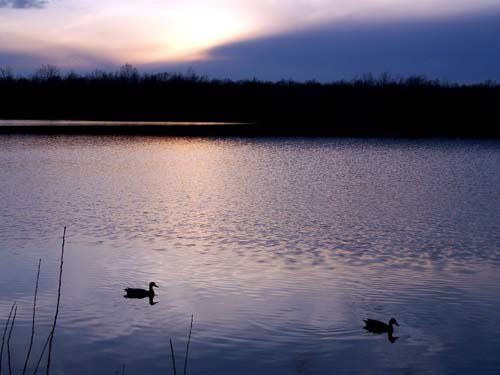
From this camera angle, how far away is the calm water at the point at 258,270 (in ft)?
22.6

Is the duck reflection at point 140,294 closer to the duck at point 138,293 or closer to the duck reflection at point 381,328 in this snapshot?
the duck at point 138,293

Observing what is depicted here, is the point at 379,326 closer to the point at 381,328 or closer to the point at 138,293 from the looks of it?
the point at 381,328

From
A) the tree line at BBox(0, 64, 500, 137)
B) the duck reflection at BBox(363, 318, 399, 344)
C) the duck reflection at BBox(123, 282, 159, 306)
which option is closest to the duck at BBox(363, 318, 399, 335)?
the duck reflection at BBox(363, 318, 399, 344)

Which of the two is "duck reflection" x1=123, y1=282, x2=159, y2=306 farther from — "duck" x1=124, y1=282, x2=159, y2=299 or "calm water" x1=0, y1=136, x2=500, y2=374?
"calm water" x1=0, y1=136, x2=500, y2=374

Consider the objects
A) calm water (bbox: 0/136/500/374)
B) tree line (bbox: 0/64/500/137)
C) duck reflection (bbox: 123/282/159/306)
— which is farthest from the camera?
tree line (bbox: 0/64/500/137)

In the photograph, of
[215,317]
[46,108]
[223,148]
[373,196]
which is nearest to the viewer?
[215,317]

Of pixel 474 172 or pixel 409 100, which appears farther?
pixel 409 100

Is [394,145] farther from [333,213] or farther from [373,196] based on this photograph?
[333,213]

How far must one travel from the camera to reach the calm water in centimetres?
688

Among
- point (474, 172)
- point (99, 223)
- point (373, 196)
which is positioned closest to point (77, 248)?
point (99, 223)

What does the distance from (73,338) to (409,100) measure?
64.3 metres

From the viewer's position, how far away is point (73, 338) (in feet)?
23.4

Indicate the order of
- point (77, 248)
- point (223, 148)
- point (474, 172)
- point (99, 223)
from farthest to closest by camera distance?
point (223, 148)
point (474, 172)
point (99, 223)
point (77, 248)

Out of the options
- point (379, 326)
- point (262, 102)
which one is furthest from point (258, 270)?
point (262, 102)
